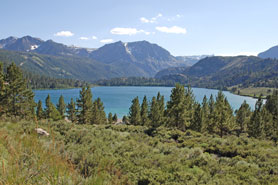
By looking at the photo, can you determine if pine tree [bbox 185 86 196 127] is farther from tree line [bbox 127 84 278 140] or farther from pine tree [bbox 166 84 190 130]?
pine tree [bbox 166 84 190 130]

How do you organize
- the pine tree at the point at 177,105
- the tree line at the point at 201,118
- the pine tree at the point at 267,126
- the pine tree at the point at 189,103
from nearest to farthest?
the pine tree at the point at 177,105 → the tree line at the point at 201,118 → the pine tree at the point at 189,103 → the pine tree at the point at 267,126

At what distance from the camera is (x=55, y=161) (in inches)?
162

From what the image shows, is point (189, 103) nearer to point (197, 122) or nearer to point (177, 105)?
point (197, 122)

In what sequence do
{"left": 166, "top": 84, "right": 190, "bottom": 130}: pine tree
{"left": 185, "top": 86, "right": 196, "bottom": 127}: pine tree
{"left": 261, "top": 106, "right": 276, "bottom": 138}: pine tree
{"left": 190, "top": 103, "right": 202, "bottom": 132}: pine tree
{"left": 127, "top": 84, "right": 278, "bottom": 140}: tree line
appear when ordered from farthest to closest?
{"left": 261, "top": 106, "right": 276, "bottom": 138}: pine tree, {"left": 190, "top": 103, "right": 202, "bottom": 132}: pine tree, {"left": 185, "top": 86, "right": 196, "bottom": 127}: pine tree, {"left": 127, "top": 84, "right": 278, "bottom": 140}: tree line, {"left": 166, "top": 84, "right": 190, "bottom": 130}: pine tree

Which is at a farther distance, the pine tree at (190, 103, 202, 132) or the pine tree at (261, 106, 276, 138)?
the pine tree at (261, 106, 276, 138)

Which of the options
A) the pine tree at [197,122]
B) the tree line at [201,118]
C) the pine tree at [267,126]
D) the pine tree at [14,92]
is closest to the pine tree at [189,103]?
the tree line at [201,118]

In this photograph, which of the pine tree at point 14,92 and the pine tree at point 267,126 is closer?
the pine tree at point 14,92

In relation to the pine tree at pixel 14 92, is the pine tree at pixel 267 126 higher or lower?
lower

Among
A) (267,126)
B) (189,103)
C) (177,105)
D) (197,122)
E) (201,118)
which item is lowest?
(267,126)

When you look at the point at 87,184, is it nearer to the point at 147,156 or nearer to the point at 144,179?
the point at 144,179

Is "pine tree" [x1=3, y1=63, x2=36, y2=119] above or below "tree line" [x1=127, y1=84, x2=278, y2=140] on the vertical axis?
above

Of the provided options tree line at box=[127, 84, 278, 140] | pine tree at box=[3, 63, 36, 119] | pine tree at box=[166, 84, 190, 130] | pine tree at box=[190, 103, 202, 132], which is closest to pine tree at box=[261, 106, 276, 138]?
tree line at box=[127, 84, 278, 140]

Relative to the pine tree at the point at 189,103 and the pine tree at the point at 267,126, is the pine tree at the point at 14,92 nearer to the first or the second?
the pine tree at the point at 189,103

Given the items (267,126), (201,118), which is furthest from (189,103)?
(267,126)
